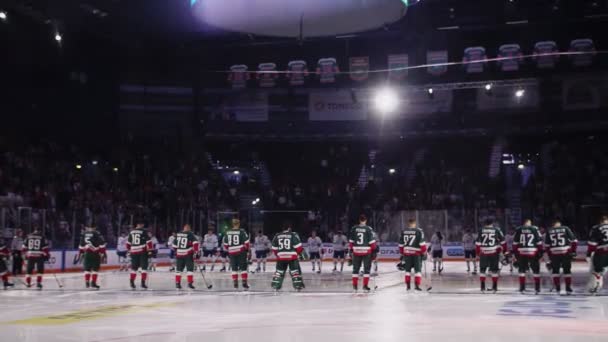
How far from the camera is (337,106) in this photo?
115 ft

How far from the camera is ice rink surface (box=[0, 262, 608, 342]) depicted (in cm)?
821

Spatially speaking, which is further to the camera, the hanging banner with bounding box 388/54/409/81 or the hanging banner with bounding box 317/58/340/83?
the hanging banner with bounding box 317/58/340/83

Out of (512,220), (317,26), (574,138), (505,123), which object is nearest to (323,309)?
(317,26)

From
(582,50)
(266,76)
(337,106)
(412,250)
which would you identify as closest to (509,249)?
(412,250)

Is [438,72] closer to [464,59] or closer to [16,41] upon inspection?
[464,59]

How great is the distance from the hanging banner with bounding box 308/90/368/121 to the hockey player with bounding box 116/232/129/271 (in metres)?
13.1

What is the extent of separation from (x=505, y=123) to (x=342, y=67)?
9011 mm

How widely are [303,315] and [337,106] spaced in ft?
83.4

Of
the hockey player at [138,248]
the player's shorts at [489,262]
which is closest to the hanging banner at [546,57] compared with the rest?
the player's shorts at [489,262]

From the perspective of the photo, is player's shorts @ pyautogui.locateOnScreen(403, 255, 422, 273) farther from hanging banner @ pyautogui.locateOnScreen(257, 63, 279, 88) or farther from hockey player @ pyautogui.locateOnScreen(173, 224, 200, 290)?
hanging banner @ pyautogui.locateOnScreen(257, 63, 279, 88)

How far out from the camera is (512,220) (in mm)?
28188

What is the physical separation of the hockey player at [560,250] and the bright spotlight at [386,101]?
19.3m

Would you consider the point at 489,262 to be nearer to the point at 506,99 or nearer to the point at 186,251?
the point at 186,251

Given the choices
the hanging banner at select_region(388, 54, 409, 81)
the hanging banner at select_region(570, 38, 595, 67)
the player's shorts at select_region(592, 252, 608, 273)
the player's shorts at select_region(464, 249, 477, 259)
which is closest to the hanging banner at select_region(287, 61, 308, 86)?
the hanging banner at select_region(388, 54, 409, 81)
